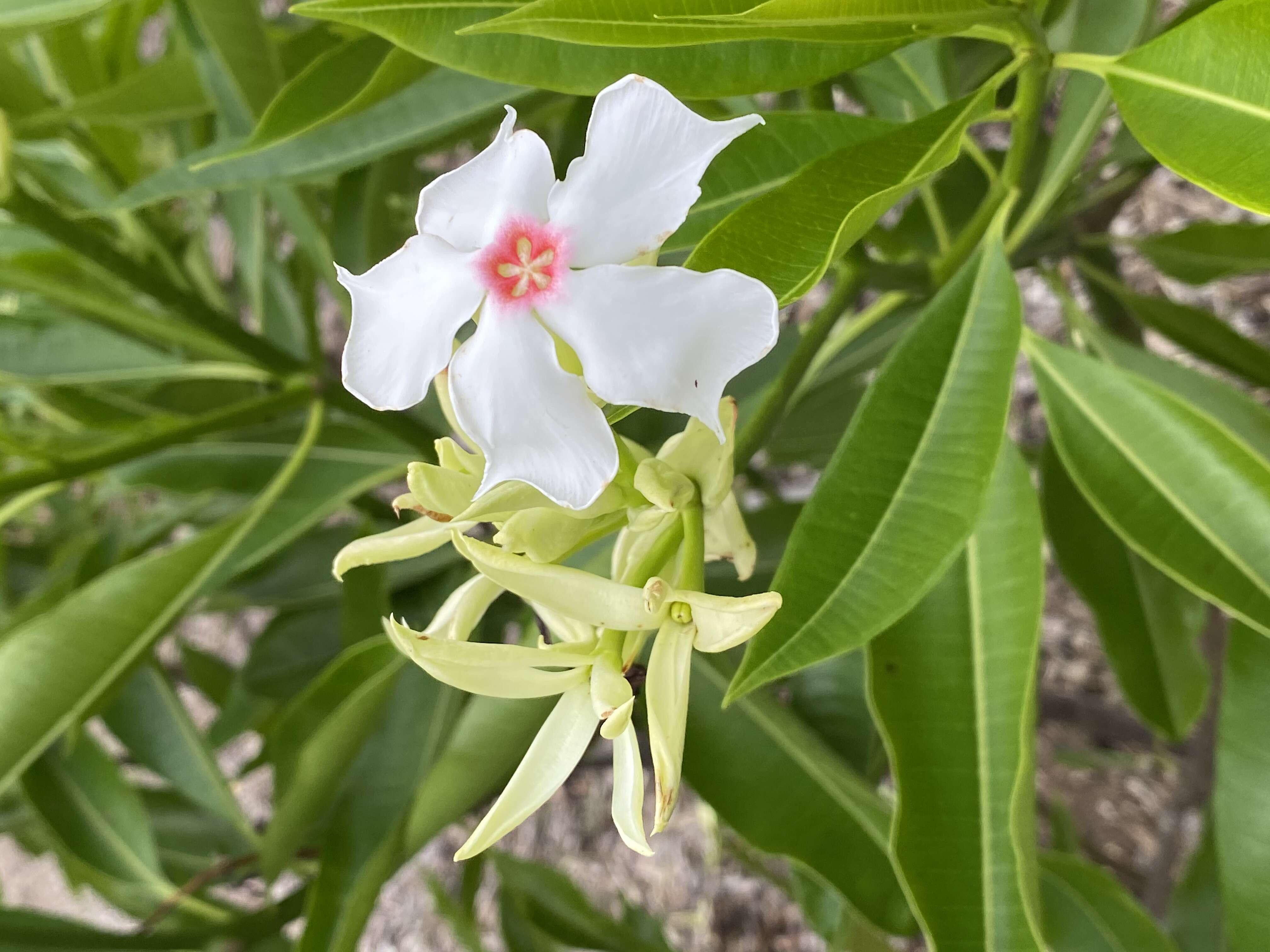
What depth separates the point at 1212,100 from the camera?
0.33 metres

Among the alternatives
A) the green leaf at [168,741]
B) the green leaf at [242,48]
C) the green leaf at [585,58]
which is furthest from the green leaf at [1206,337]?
the green leaf at [168,741]

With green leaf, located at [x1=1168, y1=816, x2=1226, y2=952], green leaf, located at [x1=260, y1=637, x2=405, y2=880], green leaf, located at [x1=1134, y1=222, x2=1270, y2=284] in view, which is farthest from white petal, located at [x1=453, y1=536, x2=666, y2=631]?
green leaf, located at [x1=1168, y1=816, x2=1226, y2=952]

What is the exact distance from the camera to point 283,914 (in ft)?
2.93

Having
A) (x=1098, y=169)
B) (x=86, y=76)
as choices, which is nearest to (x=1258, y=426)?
(x=1098, y=169)

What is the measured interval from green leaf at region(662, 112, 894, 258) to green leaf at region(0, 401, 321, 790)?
444mm

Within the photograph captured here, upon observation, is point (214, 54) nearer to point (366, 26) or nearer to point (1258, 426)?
point (366, 26)

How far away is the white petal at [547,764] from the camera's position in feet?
0.99

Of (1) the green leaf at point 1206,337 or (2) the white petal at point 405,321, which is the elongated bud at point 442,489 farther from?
(1) the green leaf at point 1206,337

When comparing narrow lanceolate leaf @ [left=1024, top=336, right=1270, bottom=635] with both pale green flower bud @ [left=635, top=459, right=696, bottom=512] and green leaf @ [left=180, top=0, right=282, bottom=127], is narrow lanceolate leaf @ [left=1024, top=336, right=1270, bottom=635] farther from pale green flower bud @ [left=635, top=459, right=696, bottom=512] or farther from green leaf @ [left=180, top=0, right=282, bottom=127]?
green leaf @ [left=180, top=0, right=282, bottom=127]

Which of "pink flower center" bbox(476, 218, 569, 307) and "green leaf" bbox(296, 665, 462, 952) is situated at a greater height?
"pink flower center" bbox(476, 218, 569, 307)

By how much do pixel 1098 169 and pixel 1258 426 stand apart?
269 millimetres

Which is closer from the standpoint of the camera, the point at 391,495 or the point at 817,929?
the point at 817,929

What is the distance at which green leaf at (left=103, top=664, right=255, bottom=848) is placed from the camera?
2.85 ft

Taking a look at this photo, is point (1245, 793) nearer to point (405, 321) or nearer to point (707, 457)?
point (707, 457)
